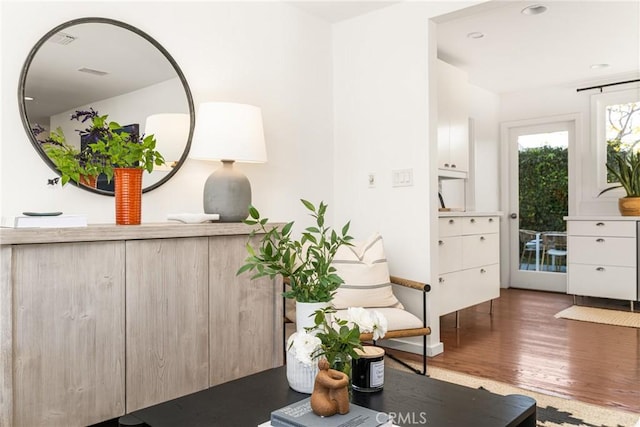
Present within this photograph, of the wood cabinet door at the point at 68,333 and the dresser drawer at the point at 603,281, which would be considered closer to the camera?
the wood cabinet door at the point at 68,333

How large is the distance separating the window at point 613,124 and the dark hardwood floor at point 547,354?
171cm

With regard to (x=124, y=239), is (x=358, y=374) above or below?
below

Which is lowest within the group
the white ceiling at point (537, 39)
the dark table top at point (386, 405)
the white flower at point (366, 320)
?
the dark table top at point (386, 405)

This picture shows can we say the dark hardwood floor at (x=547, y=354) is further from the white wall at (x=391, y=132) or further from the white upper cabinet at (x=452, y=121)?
the white upper cabinet at (x=452, y=121)

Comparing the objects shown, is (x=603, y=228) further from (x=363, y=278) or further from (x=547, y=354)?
(x=363, y=278)

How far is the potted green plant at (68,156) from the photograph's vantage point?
2.18 meters

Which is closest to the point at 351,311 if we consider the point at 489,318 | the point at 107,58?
the point at 107,58

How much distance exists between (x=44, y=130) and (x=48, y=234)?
780 mm

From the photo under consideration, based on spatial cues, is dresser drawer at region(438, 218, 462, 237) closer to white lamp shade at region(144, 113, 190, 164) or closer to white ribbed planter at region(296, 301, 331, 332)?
white lamp shade at region(144, 113, 190, 164)

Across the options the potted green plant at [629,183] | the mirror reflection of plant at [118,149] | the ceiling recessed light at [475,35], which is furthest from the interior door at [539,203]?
the mirror reflection of plant at [118,149]

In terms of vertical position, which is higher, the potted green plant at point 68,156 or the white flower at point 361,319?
the potted green plant at point 68,156

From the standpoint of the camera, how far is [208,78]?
3.02 meters

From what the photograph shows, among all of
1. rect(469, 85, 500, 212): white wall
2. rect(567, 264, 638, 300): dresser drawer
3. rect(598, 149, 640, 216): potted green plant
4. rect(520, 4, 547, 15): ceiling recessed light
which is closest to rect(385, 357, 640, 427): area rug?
rect(520, 4, 547, 15): ceiling recessed light

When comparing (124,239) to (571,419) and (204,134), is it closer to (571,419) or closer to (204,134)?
(204,134)
